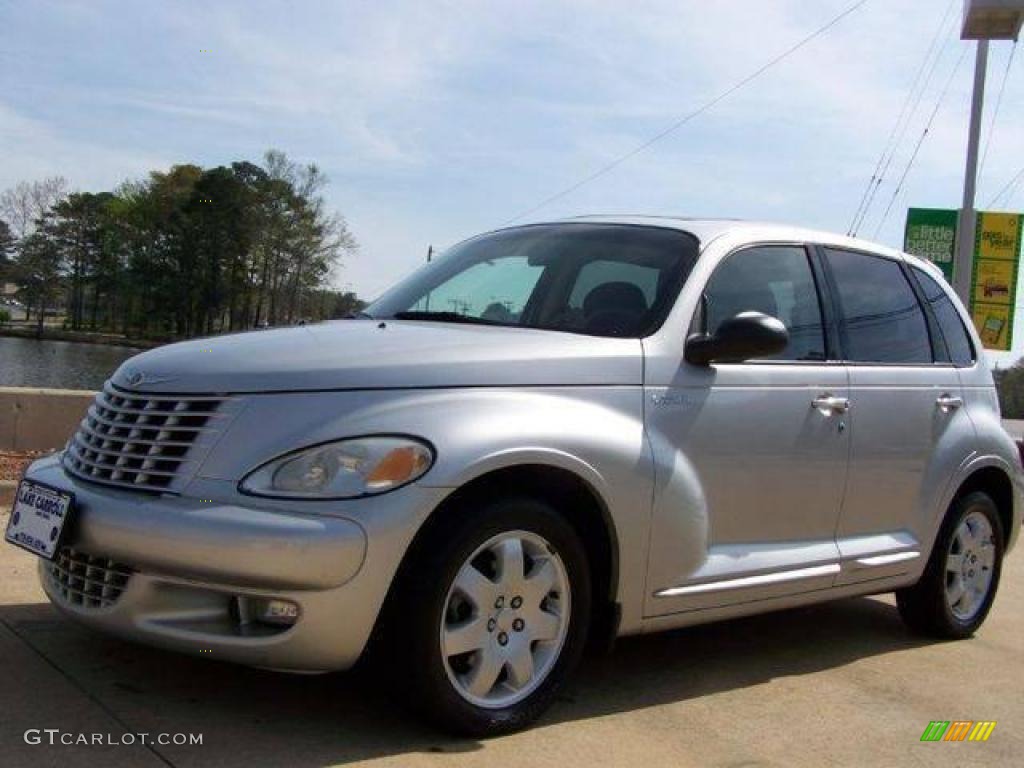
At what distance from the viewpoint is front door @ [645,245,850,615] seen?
3.89m

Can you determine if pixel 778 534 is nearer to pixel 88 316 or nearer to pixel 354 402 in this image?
pixel 354 402

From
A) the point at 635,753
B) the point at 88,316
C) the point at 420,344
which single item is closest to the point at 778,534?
the point at 635,753

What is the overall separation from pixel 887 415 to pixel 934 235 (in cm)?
1447

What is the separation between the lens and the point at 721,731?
3.79 metres

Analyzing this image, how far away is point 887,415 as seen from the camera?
4.82 meters

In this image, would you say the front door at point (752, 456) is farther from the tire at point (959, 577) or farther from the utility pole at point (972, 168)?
the utility pole at point (972, 168)

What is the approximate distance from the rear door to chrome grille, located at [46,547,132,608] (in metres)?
2.86

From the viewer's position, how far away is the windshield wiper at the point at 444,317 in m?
4.16

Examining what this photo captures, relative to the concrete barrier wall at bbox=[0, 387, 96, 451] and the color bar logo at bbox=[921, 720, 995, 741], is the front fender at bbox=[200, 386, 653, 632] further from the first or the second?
the concrete barrier wall at bbox=[0, 387, 96, 451]

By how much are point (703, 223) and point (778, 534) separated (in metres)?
1.30

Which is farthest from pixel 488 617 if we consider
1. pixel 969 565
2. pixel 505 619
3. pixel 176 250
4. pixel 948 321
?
pixel 176 250

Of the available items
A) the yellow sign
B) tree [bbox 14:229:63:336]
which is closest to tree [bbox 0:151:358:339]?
tree [bbox 14:229:63:336]

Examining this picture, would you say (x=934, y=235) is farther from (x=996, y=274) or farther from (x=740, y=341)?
(x=740, y=341)

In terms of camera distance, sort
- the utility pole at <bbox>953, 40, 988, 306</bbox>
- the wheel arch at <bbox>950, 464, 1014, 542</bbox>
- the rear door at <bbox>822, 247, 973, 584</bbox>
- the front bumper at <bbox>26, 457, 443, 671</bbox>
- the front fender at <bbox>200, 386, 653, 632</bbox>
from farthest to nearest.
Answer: the utility pole at <bbox>953, 40, 988, 306</bbox>, the wheel arch at <bbox>950, 464, 1014, 542</bbox>, the rear door at <bbox>822, 247, 973, 584</bbox>, the front fender at <bbox>200, 386, 653, 632</bbox>, the front bumper at <bbox>26, 457, 443, 671</bbox>
